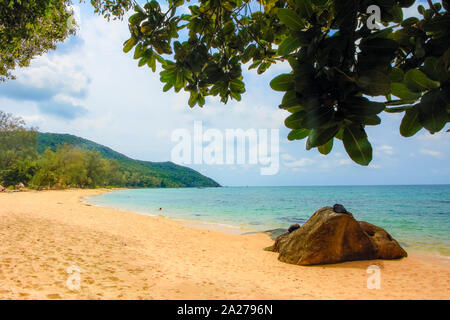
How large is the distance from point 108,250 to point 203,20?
4800 millimetres

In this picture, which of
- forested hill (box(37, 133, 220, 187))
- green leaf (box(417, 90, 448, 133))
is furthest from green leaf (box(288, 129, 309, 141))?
forested hill (box(37, 133, 220, 187))

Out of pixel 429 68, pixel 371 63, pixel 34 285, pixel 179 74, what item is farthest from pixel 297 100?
pixel 34 285

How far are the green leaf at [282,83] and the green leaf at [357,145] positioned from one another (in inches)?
8.9

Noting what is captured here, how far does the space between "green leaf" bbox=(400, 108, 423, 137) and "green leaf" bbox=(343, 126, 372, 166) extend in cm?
17

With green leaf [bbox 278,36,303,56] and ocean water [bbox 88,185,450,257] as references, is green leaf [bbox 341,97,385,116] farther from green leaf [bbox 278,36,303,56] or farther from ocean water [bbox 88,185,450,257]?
ocean water [bbox 88,185,450,257]


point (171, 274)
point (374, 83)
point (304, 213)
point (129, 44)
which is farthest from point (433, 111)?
point (304, 213)

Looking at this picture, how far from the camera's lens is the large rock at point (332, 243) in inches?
204

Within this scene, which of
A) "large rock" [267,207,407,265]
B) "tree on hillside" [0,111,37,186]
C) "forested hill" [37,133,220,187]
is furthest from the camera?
"forested hill" [37,133,220,187]

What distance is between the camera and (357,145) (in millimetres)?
711

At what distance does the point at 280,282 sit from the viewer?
3855 millimetres

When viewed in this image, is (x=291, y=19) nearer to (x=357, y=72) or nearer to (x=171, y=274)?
(x=357, y=72)

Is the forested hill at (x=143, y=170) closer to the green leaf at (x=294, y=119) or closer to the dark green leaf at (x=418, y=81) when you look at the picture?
the green leaf at (x=294, y=119)

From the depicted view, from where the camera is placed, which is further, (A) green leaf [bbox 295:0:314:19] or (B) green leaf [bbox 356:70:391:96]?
(A) green leaf [bbox 295:0:314:19]

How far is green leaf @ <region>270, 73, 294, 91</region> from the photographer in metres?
0.75
